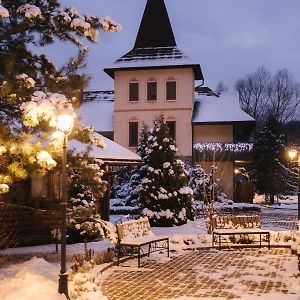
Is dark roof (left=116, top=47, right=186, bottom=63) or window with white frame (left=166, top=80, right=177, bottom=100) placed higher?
dark roof (left=116, top=47, right=186, bottom=63)

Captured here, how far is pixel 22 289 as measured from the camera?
27.5 feet

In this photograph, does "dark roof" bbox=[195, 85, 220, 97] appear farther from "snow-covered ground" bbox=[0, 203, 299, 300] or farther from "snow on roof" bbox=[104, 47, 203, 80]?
Result: "snow-covered ground" bbox=[0, 203, 299, 300]

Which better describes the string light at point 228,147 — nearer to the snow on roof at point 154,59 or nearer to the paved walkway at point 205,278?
the snow on roof at point 154,59

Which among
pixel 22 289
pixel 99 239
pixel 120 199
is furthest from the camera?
pixel 120 199

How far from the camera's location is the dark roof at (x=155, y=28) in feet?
131

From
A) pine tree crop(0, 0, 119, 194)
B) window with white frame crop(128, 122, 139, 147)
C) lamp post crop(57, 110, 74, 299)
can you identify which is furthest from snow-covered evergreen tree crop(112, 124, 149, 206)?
lamp post crop(57, 110, 74, 299)

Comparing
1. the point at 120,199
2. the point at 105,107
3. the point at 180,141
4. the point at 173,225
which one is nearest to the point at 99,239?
the point at 173,225

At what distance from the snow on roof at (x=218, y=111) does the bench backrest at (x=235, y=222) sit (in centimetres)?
2082

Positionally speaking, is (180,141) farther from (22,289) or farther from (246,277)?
(22,289)

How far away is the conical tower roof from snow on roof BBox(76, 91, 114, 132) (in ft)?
9.67

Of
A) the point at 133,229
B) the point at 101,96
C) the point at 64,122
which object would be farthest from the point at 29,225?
the point at 101,96

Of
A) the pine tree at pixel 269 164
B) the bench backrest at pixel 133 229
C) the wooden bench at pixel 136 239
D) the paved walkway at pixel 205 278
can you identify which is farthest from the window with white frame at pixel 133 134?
the paved walkway at pixel 205 278

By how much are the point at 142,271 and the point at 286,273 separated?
2.96m

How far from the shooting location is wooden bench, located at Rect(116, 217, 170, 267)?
12.6 meters
